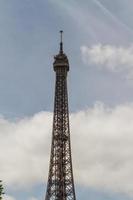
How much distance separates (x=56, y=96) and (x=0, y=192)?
9046 cm

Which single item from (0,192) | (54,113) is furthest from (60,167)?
(0,192)

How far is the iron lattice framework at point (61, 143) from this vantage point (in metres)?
148

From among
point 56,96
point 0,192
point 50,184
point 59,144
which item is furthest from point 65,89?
point 0,192

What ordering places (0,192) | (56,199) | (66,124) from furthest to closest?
(66,124) < (56,199) < (0,192)

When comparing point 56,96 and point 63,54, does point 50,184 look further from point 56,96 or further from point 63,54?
point 63,54

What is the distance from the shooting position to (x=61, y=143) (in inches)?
6014

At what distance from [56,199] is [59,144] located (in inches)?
585

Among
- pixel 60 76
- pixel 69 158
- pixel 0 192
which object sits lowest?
pixel 0 192

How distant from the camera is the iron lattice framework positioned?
147875 millimetres

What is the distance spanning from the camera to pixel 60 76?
526ft

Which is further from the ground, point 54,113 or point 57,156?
point 54,113

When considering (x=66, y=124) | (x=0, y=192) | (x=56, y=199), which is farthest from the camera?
(x=66, y=124)

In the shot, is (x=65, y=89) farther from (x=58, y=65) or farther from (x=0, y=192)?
(x=0, y=192)

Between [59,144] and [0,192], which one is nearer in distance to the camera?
[0,192]
